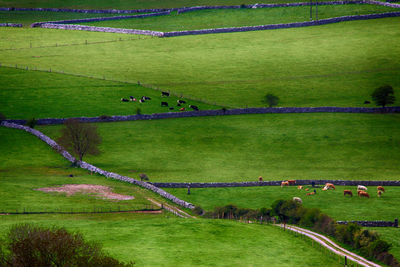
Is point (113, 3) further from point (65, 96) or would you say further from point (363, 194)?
point (363, 194)

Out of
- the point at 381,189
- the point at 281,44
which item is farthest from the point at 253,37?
the point at 381,189

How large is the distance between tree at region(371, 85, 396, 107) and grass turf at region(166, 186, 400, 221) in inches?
1294

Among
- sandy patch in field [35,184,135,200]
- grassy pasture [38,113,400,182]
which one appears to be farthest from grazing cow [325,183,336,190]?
sandy patch in field [35,184,135,200]

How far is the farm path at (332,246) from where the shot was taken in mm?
53375

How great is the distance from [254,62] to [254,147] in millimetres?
42050

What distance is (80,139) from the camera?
293 ft

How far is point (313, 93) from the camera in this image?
11619cm

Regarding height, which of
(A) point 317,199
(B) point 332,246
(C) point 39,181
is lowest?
(B) point 332,246

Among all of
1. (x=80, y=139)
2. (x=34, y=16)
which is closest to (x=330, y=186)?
(x=80, y=139)

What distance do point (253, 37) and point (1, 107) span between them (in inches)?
2292

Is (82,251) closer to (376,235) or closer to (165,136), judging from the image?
(376,235)

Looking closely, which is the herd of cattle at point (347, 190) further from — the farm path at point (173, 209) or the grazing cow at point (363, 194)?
the farm path at point (173, 209)

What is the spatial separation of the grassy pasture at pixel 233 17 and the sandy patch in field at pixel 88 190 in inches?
3337

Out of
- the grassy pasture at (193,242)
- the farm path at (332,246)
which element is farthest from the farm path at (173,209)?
the farm path at (332,246)
